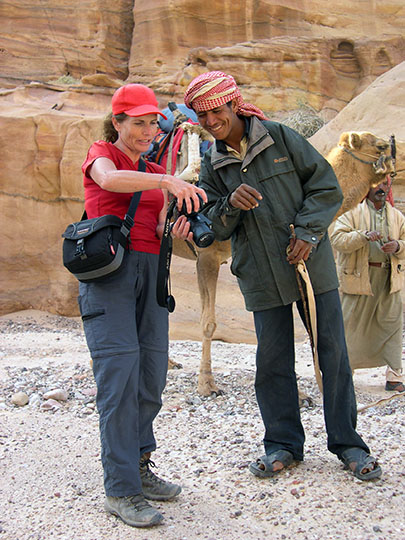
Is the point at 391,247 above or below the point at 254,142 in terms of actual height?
below

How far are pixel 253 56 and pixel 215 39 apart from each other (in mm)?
2102

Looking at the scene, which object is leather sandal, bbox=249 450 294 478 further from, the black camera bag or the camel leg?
the camel leg

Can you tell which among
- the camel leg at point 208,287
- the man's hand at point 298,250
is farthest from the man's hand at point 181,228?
the camel leg at point 208,287

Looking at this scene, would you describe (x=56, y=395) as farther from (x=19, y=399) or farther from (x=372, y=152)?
(x=372, y=152)

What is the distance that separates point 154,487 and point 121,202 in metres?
1.51

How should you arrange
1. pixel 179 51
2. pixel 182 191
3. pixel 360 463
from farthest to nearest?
pixel 179 51
pixel 360 463
pixel 182 191

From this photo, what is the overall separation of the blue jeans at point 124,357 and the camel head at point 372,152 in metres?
2.95

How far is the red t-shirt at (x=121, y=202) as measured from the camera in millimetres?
2951

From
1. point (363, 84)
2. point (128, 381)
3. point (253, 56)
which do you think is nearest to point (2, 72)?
point (253, 56)

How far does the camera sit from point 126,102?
2930mm

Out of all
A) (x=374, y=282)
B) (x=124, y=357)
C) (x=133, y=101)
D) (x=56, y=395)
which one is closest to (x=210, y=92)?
(x=133, y=101)

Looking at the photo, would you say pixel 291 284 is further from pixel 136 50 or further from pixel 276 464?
pixel 136 50

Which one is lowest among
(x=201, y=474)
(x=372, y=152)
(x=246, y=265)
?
(x=201, y=474)

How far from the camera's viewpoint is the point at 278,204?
10.8 ft
